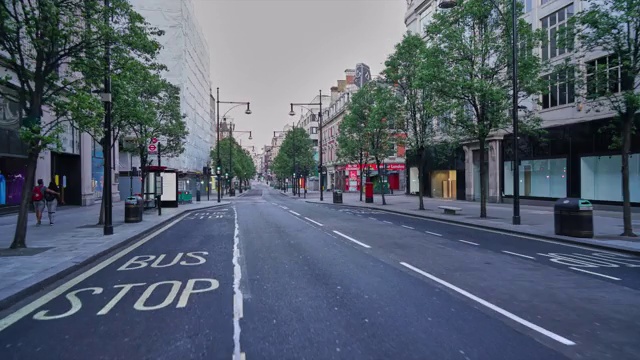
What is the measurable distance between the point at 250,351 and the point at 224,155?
6702 cm

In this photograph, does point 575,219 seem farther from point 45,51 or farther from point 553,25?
point 553,25

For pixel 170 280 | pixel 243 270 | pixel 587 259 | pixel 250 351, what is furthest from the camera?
pixel 587 259

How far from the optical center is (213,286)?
693 cm

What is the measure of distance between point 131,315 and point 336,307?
2.79m

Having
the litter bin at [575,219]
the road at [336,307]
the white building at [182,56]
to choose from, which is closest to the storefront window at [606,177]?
the litter bin at [575,219]

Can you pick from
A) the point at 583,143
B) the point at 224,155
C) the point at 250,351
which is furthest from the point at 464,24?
the point at 224,155

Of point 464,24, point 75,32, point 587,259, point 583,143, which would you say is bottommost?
point 587,259

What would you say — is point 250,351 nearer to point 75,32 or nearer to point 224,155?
point 75,32

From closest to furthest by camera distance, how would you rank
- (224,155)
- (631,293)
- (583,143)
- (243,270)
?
(631,293), (243,270), (583,143), (224,155)

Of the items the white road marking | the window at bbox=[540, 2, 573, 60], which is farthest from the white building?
the white road marking

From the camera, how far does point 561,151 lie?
2508cm

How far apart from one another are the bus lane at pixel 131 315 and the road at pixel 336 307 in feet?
0.08

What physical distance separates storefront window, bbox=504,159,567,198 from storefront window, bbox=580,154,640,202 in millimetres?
1407

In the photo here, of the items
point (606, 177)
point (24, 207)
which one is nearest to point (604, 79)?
point (606, 177)
